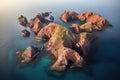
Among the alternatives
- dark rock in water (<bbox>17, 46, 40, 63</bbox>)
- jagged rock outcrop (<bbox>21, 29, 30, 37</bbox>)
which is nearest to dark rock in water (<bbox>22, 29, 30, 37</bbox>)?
jagged rock outcrop (<bbox>21, 29, 30, 37</bbox>)

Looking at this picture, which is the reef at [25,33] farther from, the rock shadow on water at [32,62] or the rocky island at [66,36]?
the rock shadow on water at [32,62]

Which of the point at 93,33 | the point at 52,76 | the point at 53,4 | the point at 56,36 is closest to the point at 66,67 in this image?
the point at 52,76

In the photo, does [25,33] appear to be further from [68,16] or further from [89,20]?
[89,20]

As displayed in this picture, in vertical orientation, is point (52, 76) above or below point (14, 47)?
below

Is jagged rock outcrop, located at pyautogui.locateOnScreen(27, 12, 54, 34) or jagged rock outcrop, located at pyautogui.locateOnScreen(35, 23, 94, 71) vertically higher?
jagged rock outcrop, located at pyautogui.locateOnScreen(27, 12, 54, 34)

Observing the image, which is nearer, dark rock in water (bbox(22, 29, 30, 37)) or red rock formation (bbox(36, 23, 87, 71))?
red rock formation (bbox(36, 23, 87, 71))

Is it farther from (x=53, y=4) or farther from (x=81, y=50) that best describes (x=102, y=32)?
(x=53, y=4)

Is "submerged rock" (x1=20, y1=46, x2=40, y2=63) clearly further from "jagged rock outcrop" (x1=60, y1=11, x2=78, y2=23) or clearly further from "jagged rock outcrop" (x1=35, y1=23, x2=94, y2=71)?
"jagged rock outcrop" (x1=60, y1=11, x2=78, y2=23)

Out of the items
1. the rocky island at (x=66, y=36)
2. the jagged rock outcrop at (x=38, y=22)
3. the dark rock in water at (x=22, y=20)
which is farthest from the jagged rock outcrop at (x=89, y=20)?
the dark rock in water at (x=22, y=20)
